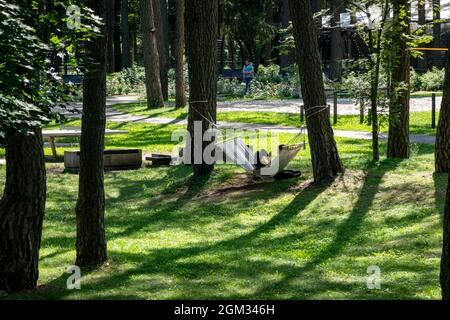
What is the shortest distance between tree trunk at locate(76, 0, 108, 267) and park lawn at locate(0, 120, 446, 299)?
0.30 m

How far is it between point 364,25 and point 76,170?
6.11 metres

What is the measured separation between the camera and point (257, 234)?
38.2 feet

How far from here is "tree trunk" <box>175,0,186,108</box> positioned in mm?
30000

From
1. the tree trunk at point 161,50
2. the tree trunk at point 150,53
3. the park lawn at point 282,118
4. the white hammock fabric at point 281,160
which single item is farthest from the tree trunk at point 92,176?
the tree trunk at point 161,50

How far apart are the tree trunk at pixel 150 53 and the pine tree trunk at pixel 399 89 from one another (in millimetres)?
15456

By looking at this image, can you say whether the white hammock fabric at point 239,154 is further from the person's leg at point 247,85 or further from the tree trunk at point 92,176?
the person's leg at point 247,85

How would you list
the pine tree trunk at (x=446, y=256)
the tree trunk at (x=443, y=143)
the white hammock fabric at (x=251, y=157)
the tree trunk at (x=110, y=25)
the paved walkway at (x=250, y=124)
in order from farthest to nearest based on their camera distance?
the paved walkway at (x=250, y=124) < the white hammock fabric at (x=251, y=157) < the tree trunk at (x=443, y=143) < the tree trunk at (x=110, y=25) < the pine tree trunk at (x=446, y=256)

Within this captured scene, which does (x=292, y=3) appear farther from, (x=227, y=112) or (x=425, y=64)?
(x=425, y=64)

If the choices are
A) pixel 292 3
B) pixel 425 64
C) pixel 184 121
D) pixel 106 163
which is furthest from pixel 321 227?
pixel 425 64

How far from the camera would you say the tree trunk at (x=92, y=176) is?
31.1 ft

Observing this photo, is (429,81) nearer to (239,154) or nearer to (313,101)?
(313,101)

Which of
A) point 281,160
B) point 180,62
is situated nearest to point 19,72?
point 281,160

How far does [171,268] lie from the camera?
9742 millimetres

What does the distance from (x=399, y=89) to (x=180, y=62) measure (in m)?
16.4
